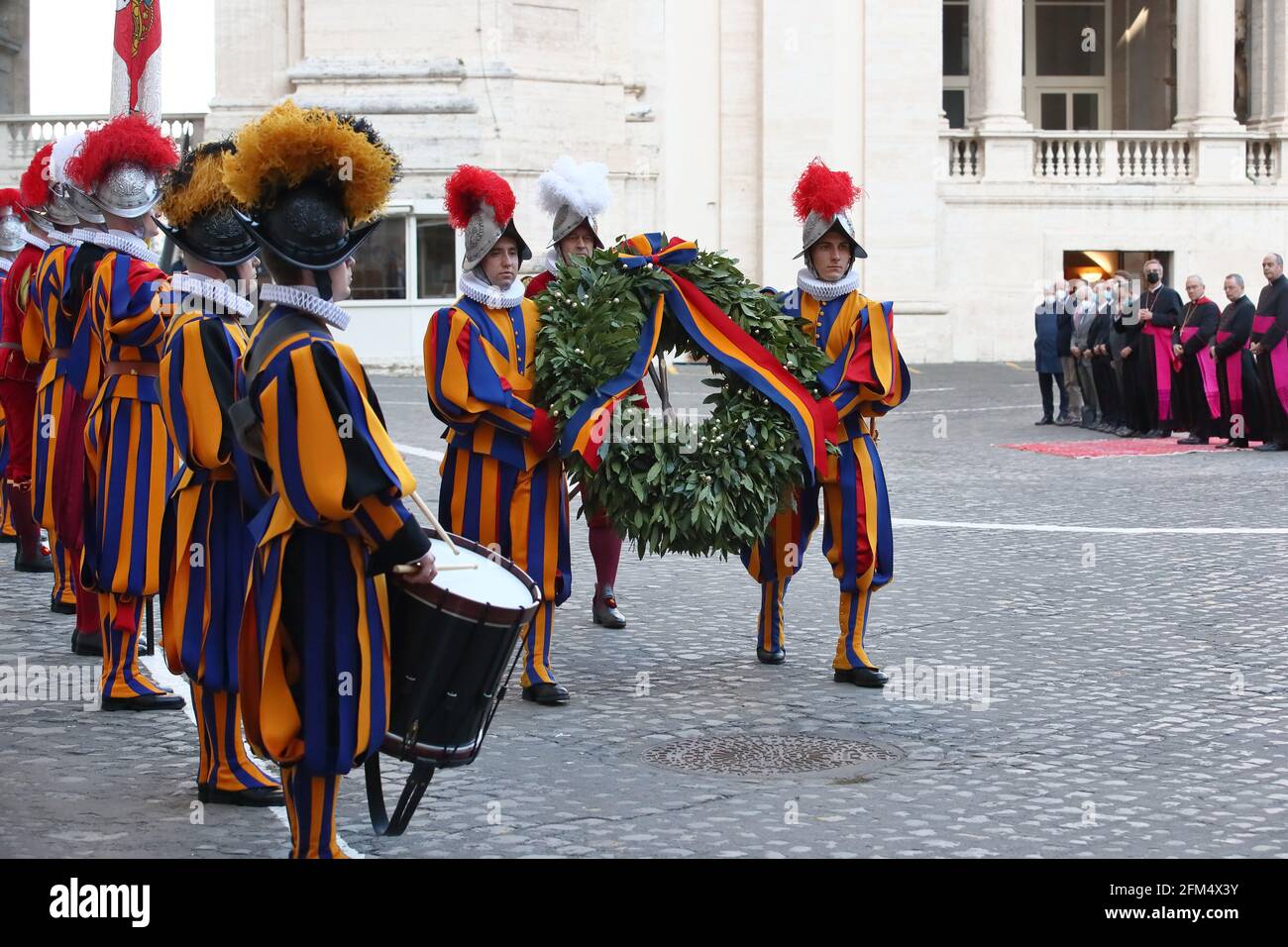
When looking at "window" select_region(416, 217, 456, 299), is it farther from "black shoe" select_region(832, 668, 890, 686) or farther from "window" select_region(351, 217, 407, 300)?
"black shoe" select_region(832, 668, 890, 686)

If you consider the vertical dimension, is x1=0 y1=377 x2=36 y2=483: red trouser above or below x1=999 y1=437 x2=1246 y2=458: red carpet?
above

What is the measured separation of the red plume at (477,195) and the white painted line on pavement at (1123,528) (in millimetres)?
6220

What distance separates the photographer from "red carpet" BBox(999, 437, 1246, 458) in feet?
62.3

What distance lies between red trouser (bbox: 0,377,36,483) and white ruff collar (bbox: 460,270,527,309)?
3.64 metres

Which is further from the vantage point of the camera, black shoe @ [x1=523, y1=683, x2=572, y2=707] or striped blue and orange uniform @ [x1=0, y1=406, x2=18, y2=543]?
striped blue and orange uniform @ [x1=0, y1=406, x2=18, y2=543]

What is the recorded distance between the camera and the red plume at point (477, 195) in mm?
7852

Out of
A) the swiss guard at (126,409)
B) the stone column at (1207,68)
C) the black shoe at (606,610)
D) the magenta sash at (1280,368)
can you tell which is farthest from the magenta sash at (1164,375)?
the stone column at (1207,68)

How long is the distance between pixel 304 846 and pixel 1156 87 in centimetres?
4154

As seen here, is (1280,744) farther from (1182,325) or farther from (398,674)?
(1182,325)

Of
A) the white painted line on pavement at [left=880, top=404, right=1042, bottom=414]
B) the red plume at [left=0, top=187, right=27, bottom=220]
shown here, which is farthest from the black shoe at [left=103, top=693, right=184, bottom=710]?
the white painted line on pavement at [left=880, top=404, right=1042, bottom=414]

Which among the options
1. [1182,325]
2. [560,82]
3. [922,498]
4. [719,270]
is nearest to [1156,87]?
[560,82]

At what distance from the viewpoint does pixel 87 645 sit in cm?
898

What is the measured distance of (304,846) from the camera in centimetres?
523

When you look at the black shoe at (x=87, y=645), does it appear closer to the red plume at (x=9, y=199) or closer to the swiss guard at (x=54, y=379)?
the swiss guard at (x=54, y=379)
